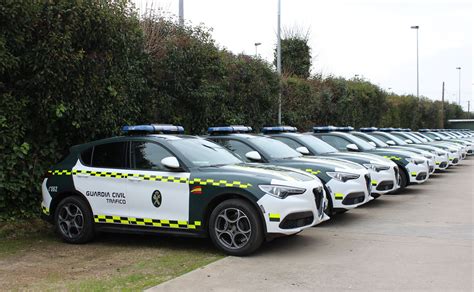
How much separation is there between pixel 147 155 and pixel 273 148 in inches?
126

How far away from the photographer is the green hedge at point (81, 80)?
7910 mm

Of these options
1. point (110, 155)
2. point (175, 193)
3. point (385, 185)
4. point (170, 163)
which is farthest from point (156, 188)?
point (385, 185)

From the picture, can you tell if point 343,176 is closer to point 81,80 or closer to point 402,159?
point 81,80

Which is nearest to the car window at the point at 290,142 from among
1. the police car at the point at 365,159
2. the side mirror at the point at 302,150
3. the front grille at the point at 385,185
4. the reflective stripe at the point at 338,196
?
the police car at the point at 365,159

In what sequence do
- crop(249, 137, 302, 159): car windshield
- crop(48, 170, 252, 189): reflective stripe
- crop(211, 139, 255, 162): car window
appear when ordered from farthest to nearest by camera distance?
crop(249, 137, 302, 159): car windshield, crop(211, 139, 255, 162): car window, crop(48, 170, 252, 189): reflective stripe

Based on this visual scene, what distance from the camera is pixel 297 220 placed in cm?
656

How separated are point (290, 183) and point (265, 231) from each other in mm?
676

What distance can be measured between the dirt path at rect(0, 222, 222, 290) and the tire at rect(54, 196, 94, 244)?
0.13 meters

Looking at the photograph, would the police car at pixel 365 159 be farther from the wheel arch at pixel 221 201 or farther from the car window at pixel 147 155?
the wheel arch at pixel 221 201

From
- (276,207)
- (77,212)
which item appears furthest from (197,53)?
(276,207)

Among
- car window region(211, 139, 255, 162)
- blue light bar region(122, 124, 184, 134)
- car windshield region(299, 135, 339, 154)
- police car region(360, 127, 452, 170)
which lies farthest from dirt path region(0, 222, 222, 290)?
police car region(360, 127, 452, 170)

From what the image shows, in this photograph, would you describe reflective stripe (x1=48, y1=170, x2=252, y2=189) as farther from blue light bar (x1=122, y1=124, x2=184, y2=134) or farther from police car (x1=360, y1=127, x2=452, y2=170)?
police car (x1=360, y1=127, x2=452, y2=170)

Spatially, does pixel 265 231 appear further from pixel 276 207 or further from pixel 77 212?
pixel 77 212

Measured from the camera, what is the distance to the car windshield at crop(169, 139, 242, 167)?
723cm
